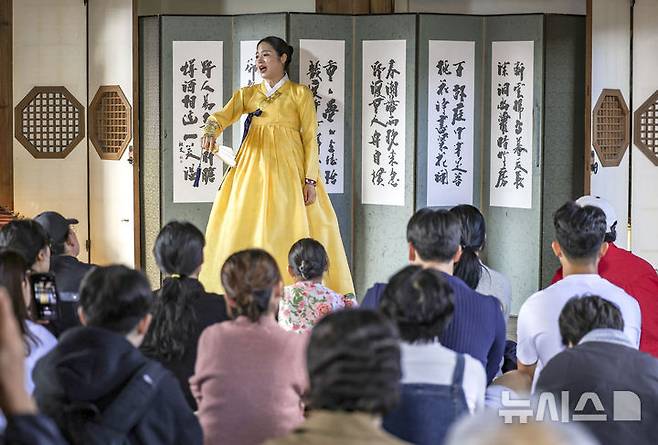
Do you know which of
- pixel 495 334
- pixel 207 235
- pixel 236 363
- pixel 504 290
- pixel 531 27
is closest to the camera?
pixel 236 363

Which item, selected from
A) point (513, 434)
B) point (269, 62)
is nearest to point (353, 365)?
point (513, 434)

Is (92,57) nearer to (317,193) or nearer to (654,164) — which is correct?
(317,193)

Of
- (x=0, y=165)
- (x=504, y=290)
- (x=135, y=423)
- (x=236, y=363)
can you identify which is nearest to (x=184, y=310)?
(x=236, y=363)

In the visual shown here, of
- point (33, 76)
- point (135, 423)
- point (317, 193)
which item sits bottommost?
point (135, 423)

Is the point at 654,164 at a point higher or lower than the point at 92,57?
lower

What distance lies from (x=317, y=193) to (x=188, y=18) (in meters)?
1.44

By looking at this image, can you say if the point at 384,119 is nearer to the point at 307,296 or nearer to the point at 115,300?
the point at 307,296

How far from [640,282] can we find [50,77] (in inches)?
171

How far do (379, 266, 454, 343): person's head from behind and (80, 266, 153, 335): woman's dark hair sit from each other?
0.52 metres

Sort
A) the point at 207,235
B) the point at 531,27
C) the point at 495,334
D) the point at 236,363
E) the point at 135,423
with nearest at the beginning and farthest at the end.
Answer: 1. the point at 135,423
2. the point at 236,363
3. the point at 495,334
4. the point at 207,235
5. the point at 531,27

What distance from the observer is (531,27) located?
669cm

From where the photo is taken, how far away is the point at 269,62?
600 centimetres

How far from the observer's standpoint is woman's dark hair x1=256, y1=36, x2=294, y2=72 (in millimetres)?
5992

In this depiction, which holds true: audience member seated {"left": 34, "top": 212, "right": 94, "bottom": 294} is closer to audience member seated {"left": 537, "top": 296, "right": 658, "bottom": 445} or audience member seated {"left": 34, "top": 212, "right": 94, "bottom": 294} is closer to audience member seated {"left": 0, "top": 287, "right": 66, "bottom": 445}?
audience member seated {"left": 537, "top": 296, "right": 658, "bottom": 445}
